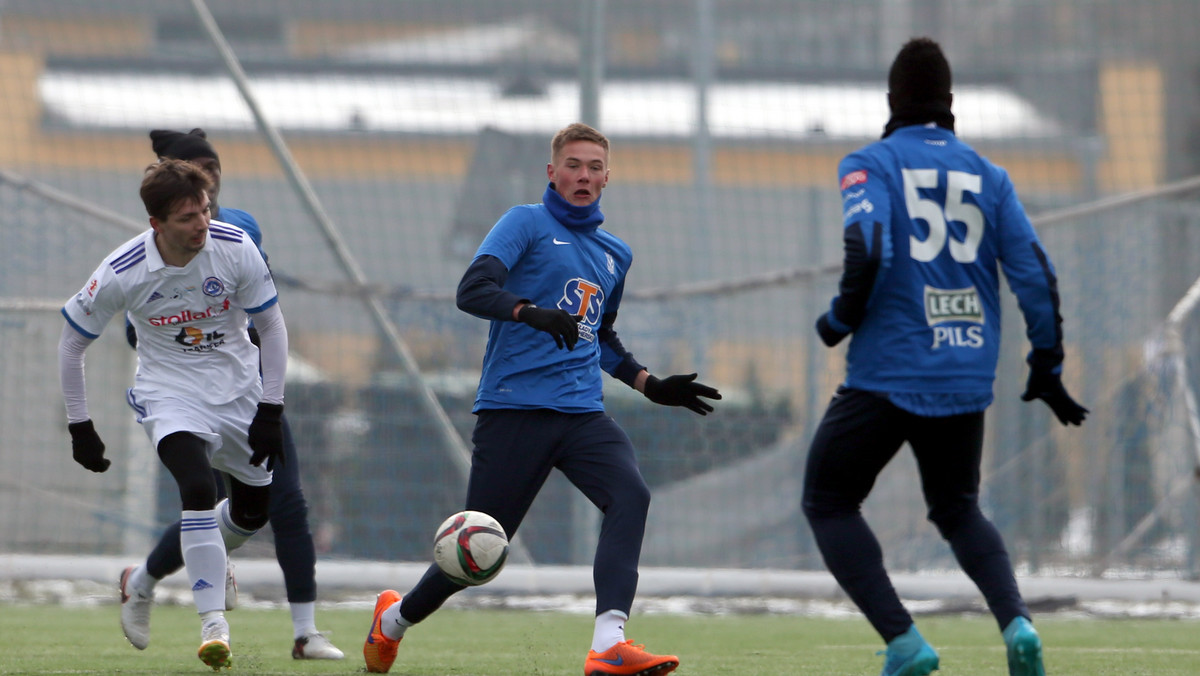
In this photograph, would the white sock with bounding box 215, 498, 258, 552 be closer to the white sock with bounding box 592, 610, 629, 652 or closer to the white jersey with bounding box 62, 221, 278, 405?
the white jersey with bounding box 62, 221, 278, 405

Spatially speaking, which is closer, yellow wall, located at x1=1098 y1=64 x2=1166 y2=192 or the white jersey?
the white jersey

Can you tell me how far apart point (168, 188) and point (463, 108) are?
6473 mm

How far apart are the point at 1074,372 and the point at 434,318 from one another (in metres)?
4.44

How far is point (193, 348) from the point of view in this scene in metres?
5.16

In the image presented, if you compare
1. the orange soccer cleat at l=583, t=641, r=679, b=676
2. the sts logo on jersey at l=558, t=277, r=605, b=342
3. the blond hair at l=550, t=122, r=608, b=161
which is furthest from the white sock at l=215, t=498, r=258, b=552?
the blond hair at l=550, t=122, r=608, b=161

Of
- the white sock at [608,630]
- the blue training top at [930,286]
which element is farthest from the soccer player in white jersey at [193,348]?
the blue training top at [930,286]

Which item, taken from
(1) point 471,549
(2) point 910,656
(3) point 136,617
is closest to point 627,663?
(1) point 471,549

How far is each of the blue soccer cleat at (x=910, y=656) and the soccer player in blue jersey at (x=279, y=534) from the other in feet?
8.22

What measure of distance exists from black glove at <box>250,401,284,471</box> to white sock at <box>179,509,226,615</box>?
0.26 meters

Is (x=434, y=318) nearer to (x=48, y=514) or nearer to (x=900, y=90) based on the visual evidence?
(x=48, y=514)

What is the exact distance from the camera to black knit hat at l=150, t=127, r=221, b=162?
5719 mm

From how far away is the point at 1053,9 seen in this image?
1210 centimetres

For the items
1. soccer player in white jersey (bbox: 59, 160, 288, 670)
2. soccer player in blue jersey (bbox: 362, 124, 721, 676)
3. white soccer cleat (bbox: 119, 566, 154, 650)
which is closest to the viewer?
soccer player in blue jersey (bbox: 362, 124, 721, 676)

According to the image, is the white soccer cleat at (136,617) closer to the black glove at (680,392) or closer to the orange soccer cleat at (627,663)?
the orange soccer cleat at (627,663)
